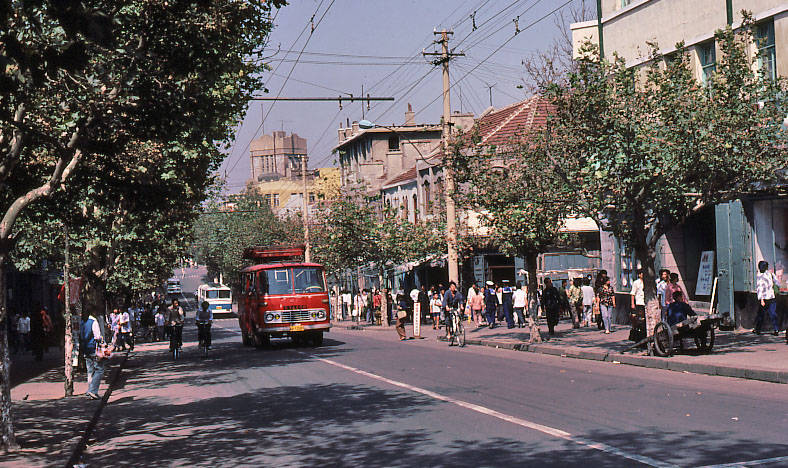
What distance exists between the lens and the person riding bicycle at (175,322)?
31.3 metres

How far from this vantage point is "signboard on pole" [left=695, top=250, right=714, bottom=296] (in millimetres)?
27547

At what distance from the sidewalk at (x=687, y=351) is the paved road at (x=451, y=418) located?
0.50 metres

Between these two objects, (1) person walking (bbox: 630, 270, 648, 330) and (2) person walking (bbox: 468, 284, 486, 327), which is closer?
(1) person walking (bbox: 630, 270, 648, 330)

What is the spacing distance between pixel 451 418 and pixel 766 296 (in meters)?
12.9

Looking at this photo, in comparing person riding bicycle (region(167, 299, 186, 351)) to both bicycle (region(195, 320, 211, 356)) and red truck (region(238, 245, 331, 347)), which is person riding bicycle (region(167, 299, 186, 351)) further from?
red truck (region(238, 245, 331, 347))

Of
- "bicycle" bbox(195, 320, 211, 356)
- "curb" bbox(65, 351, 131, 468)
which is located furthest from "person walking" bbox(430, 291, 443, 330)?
"curb" bbox(65, 351, 131, 468)

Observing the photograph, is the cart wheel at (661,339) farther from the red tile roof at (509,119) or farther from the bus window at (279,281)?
the red tile roof at (509,119)

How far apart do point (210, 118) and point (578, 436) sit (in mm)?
7158

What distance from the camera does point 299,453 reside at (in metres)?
10.6

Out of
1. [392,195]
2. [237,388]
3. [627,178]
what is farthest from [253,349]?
[392,195]

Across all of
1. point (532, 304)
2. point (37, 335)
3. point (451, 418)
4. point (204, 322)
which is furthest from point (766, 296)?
point (37, 335)

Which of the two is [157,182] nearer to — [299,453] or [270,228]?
[299,453]

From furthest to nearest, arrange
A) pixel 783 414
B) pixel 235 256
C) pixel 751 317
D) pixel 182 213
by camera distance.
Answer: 1. pixel 235 256
2. pixel 182 213
3. pixel 751 317
4. pixel 783 414

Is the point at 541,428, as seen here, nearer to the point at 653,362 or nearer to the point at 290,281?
the point at 653,362
